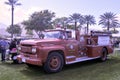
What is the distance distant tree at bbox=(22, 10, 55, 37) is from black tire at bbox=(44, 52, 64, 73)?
1835 inches

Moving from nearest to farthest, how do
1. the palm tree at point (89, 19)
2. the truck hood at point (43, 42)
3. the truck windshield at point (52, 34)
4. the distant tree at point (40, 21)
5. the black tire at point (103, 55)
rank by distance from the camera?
the truck hood at point (43, 42) < the truck windshield at point (52, 34) < the black tire at point (103, 55) < the distant tree at point (40, 21) < the palm tree at point (89, 19)

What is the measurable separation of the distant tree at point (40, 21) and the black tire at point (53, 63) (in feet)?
153

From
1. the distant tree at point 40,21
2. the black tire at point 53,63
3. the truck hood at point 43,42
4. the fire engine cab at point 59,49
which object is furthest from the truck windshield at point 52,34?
the distant tree at point 40,21

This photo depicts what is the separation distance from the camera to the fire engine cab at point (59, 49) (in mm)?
10734

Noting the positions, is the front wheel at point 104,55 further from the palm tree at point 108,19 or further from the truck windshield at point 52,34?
the palm tree at point 108,19

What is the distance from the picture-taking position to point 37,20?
59.4 metres

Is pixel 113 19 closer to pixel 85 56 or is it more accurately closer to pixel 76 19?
pixel 76 19

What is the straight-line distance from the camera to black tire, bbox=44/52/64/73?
35.9 feet

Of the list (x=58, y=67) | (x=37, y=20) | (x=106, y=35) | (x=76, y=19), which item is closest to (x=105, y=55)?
(x=106, y=35)

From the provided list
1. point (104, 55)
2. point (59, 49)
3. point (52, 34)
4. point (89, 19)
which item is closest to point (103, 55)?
point (104, 55)

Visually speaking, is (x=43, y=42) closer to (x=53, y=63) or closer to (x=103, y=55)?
(x=53, y=63)

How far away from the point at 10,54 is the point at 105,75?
22.3 ft

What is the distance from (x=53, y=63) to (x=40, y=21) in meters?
48.5

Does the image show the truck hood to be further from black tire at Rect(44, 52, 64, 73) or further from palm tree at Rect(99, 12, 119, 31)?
palm tree at Rect(99, 12, 119, 31)
